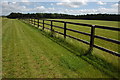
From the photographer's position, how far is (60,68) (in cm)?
433

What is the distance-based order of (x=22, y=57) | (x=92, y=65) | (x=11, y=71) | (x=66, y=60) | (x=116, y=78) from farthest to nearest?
(x=22, y=57), (x=66, y=60), (x=92, y=65), (x=11, y=71), (x=116, y=78)

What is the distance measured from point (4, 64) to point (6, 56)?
0.96 meters

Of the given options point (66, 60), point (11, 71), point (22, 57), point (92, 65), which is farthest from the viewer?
point (22, 57)

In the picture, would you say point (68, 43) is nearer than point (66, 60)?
No

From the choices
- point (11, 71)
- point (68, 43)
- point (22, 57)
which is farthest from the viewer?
point (68, 43)

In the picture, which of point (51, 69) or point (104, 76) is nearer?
point (104, 76)

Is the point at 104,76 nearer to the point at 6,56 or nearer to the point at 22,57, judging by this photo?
the point at 22,57

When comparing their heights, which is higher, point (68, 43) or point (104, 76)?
point (68, 43)

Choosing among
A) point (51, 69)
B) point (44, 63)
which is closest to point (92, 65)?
point (51, 69)

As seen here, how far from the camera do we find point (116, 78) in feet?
11.8

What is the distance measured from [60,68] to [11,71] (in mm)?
1645

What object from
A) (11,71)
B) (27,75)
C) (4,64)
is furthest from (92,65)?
(4,64)

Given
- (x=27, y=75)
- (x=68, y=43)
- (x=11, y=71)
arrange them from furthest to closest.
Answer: (x=68, y=43)
(x=11, y=71)
(x=27, y=75)

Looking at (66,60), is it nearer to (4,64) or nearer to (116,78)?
(116,78)
